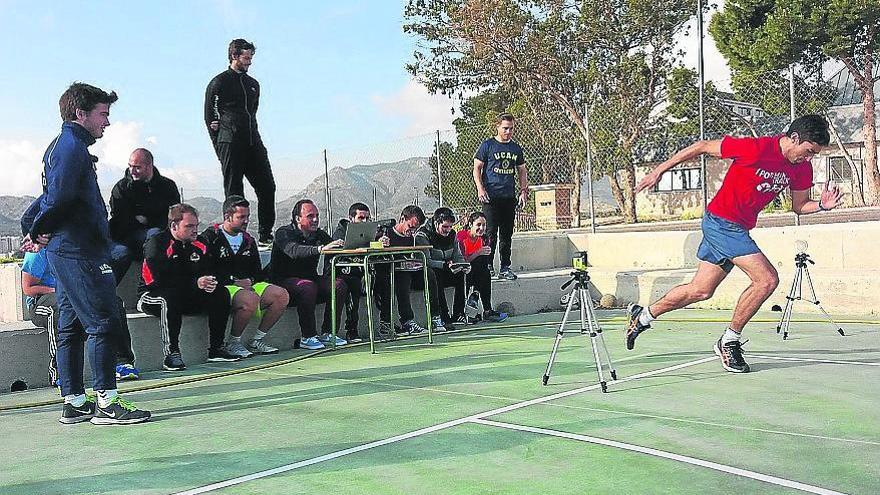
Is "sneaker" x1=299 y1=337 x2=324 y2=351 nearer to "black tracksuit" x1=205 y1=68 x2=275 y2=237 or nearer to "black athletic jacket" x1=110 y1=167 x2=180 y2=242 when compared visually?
"black athletic jacket" x1=110 y1=167 x2=180 y2=242

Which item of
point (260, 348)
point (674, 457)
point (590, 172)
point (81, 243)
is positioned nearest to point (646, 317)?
point (674, 457)

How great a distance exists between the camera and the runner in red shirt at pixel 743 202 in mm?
6699

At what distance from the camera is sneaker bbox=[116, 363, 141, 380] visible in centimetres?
738

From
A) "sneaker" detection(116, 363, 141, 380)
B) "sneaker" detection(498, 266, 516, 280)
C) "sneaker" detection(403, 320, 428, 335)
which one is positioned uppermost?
"sneaker" detection(498, 266, 516, 280)

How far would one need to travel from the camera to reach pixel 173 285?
7.82 metres

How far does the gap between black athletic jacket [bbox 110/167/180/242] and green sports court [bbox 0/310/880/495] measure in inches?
59.2

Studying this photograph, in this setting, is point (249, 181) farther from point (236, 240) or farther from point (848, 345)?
point (848, 345)

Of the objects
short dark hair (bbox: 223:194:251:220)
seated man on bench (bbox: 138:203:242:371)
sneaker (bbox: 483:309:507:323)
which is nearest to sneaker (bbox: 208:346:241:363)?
seated man on bench (bbox: 138:203:242:371)

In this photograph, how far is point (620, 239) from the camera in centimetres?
1320

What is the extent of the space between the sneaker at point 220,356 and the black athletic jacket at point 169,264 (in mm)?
657

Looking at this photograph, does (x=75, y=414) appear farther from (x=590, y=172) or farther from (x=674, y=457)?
(x=590, y=172)

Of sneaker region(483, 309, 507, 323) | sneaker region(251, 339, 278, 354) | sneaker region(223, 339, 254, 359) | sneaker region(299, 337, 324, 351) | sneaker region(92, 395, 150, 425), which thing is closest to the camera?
sneaker region(92, 395, 150, 425)

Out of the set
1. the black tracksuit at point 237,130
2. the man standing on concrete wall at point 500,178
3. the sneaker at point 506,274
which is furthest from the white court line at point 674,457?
the sneaker at point 506,274

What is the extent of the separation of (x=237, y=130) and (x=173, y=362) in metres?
3.10
